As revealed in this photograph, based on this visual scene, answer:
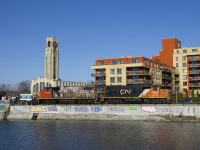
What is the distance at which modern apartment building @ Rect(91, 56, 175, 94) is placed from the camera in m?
109

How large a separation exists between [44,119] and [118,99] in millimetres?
19338

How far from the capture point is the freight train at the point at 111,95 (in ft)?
258

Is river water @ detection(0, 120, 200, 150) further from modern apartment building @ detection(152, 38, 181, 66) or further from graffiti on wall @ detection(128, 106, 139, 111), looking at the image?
modern apartment building @ detection(152, 38, 181, 66)

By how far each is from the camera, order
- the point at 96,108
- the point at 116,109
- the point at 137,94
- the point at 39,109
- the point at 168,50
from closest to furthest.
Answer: the point at 116,109 < the point at 96,108 < the point at 39,109 < the point at 137,94 < the point at 168,50

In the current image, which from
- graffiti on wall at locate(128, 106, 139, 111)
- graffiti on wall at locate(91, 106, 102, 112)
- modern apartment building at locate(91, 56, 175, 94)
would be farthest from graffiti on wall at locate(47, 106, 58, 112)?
modern apartment building at locate(91, 56, 175, 94)

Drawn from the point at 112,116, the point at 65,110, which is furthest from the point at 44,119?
the point at 112,116

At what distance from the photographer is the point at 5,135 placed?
48.6 meters

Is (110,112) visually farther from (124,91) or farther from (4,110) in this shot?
(4,110)

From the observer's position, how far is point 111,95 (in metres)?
82.9

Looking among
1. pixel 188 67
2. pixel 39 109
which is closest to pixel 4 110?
pixel 39 109

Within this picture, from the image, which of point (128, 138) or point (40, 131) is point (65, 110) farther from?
point (128, 138)

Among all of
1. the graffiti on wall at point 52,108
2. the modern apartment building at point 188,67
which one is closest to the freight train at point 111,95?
the graffiti on wall at point 52,108

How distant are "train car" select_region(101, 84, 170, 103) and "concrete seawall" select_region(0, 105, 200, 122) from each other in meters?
10.7

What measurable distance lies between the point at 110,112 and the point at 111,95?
1304 centimetres
